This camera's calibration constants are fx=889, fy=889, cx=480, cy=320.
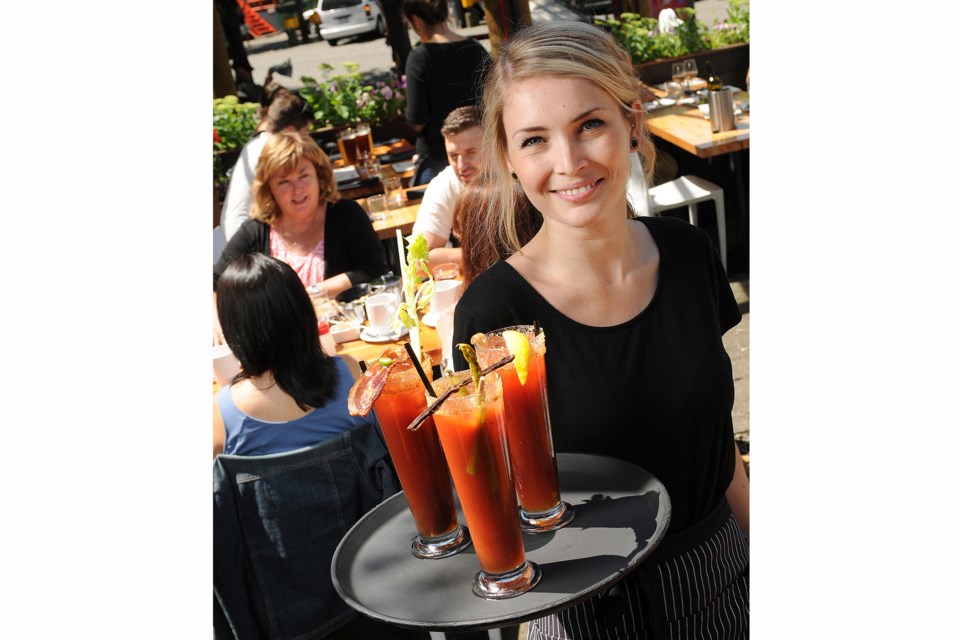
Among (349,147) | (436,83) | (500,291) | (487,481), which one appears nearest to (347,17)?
(349,147)

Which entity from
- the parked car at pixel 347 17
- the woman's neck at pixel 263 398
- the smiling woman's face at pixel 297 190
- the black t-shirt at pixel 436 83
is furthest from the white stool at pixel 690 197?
the parked car at pixel 347 17

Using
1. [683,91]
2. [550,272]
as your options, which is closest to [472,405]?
[550,272]

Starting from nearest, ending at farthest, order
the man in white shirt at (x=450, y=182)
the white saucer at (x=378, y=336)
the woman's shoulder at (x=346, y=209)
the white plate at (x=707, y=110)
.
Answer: the white saucer at (x=378, y=336) → the man in white shirt at (x=450, y=182) → the woman's shoulder at (x=346, y=209) → the white plate at (x=707, y=110)

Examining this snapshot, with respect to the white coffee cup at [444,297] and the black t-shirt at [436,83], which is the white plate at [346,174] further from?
the white coffee cup at [444,297]

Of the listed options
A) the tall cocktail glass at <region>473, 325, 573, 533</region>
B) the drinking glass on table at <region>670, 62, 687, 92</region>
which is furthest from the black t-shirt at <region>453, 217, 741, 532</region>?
the drinking glass on table at <region>670, 62, 687, 92</region>

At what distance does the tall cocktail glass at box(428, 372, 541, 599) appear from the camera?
41.9 inches

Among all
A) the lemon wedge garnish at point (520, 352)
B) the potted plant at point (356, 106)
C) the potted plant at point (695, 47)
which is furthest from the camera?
the potted plant at point (695, 47)

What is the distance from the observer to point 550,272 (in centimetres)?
158

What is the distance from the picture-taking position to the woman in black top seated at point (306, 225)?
4289mm

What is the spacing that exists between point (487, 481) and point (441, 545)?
0.21 m

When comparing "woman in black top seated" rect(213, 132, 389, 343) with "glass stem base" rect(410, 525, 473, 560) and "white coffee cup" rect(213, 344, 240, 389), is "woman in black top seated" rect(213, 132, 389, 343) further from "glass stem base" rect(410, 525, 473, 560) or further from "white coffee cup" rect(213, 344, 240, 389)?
"glass stem base" rect(410, 525, 473, 560)

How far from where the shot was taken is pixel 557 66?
4.66 feet

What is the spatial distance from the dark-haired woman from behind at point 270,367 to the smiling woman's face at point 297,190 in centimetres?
160

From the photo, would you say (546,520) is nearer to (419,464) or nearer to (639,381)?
(419,464)
